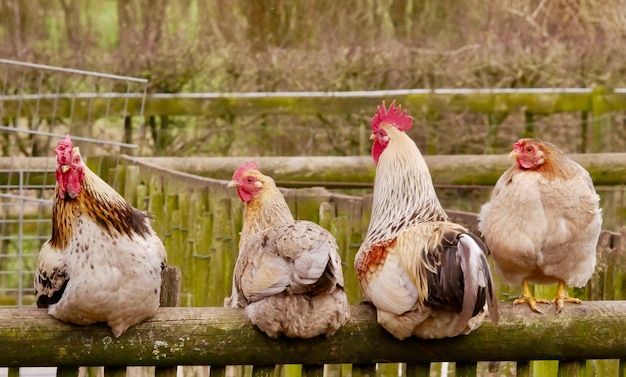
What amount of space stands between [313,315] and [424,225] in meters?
0.50

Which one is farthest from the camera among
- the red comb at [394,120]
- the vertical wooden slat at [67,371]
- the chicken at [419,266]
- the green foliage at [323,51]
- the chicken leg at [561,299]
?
the green foliage at [323,51]

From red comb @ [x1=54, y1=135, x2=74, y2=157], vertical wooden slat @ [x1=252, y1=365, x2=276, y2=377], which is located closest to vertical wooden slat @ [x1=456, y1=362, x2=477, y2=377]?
vertical wooden slat @ [x1=252, y1=365, x2=276, y2=377]

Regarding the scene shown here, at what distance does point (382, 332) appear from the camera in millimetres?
3621

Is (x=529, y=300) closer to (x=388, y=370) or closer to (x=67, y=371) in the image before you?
(x=388, y=370)

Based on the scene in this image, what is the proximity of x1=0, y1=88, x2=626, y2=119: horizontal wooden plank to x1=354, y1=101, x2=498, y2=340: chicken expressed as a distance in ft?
Answer: 13.2

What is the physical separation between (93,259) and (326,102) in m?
4.65

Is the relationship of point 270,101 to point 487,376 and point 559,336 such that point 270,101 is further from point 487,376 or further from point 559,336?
point 559,336

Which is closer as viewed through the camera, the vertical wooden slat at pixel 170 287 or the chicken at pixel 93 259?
the chicken at pixel 93 259

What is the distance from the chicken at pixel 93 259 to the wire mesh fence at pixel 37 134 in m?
3.42

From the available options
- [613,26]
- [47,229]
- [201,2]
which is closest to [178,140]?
[47,229]

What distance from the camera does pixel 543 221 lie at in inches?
154

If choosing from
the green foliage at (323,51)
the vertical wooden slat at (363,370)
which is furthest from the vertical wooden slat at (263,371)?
→ the green foliage at (323,51)

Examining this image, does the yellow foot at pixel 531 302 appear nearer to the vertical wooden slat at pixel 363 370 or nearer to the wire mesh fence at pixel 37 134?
the vertical wooden slat at pixel 363 370

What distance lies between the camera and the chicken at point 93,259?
3.46 metres
